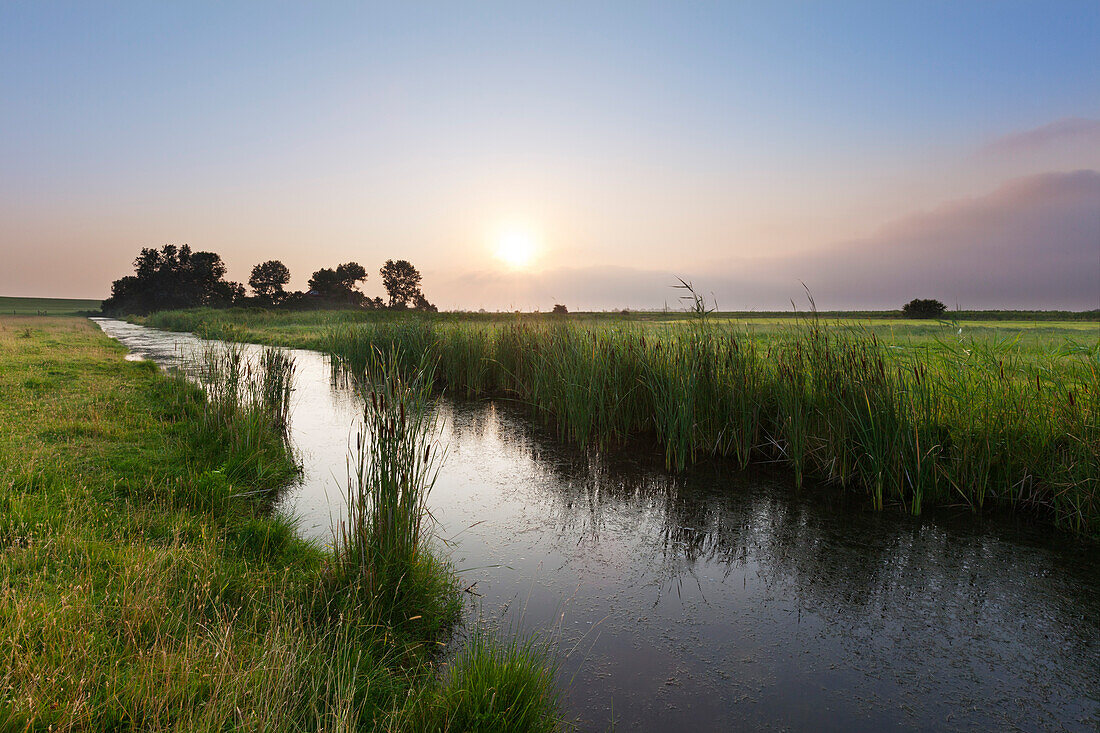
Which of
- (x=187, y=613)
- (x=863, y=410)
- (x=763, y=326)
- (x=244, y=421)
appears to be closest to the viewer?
(x=187, y=613)

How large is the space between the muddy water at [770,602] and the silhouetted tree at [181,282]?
66130 mm

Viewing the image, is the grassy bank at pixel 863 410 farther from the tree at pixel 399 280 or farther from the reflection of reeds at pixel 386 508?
the tree at pixel 399 280

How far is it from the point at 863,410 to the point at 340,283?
219ft

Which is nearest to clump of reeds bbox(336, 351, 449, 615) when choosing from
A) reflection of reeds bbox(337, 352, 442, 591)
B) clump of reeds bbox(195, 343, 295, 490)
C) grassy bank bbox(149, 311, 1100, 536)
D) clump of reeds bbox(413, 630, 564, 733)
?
reflection of reeds bbox(337, 352, 442, 591)

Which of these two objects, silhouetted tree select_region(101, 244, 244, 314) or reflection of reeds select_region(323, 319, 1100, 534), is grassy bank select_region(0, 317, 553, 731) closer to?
reflection of reeds select_region(323, 319, 1100, 534)

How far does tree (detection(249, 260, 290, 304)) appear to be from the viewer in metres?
62.6

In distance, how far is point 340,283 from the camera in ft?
213

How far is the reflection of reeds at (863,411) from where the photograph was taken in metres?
4.88

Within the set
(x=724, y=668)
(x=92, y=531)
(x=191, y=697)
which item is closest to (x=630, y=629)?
(x=724, y=668)

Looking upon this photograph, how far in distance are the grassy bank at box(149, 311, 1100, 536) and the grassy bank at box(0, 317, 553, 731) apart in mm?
4058

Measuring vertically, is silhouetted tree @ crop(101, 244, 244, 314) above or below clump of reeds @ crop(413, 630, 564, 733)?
above

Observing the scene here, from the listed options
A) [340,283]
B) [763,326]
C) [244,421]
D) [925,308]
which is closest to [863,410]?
[244,421]

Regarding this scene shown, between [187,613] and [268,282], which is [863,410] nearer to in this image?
[187,613]

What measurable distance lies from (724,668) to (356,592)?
6.52ft
